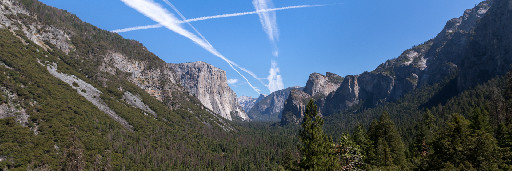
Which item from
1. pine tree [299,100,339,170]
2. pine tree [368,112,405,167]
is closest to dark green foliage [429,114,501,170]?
pine tree [299,100,339,170]

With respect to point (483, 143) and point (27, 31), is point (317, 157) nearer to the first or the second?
point (483, 143)

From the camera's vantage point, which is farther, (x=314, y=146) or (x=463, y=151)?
(x=463, y=151)

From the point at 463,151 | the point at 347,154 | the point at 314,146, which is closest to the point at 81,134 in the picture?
the point at 314,146

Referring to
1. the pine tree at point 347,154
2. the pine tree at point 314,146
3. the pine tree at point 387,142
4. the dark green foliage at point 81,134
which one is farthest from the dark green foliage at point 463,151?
the dark green foliage at point 81,134

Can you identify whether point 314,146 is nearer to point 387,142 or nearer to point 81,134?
point 387,142

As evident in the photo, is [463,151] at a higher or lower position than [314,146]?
higher

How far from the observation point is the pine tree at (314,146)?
25.0 m

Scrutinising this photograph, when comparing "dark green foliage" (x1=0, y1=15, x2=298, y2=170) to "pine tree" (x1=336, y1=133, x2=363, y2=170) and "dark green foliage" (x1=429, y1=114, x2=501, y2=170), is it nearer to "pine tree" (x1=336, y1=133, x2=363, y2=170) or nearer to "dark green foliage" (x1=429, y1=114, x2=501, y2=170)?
"pine tree" (x1=336, y1=133, x2=363, y2=170)

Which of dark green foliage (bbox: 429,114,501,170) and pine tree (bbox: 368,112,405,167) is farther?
pine tree (bbox: 368,112,405,167)

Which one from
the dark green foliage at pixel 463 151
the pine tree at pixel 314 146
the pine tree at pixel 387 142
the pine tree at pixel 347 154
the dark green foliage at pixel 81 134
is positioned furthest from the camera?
the dark green foliage at pixel 81 134

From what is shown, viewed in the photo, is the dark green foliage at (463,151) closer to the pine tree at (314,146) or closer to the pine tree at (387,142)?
the pine tree at (314,146)

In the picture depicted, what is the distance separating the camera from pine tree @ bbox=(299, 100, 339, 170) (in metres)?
25.0

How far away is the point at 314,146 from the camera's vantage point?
83.3 feet

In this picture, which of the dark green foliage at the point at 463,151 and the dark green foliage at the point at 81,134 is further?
the dark green foliage at the point at 81,134
